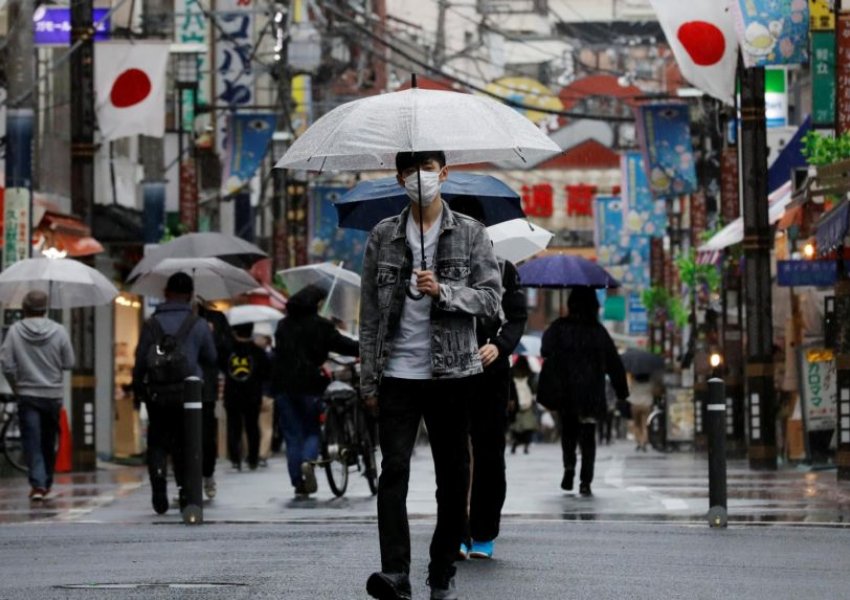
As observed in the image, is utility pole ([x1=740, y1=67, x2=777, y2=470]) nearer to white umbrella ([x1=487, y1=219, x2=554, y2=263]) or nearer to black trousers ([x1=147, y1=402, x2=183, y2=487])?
white umbrella ([x1=487, y1=219, x2=554, y2=263])

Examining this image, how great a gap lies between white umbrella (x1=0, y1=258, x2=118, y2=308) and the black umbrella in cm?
2167

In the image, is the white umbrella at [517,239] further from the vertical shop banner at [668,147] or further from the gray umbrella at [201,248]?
the vertical shop banner at [668,147]

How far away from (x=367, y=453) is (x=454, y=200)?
7.41m

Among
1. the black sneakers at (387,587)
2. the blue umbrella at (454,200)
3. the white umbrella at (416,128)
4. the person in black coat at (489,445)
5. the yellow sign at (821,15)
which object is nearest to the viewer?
the black sneakers at (387,587)

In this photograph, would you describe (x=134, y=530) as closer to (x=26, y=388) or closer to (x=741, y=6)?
(x=26, y=388)

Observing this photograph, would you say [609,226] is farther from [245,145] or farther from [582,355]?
[582,355]

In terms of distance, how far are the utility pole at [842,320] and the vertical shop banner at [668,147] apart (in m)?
16.1

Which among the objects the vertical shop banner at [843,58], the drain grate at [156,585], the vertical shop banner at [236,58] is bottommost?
the drain grate at [156,585]

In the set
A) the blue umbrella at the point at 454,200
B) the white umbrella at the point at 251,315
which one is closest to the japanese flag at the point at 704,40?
the white umbrella at the point at 251,315

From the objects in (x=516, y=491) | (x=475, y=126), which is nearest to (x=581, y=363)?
(x=516, y=491)

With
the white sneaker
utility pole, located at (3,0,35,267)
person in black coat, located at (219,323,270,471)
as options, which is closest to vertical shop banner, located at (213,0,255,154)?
person in black coat, located at (219,323,270,471)

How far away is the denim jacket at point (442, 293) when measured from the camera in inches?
348

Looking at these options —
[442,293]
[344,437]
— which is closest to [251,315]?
[344,437]

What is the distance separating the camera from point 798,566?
1120 cm
